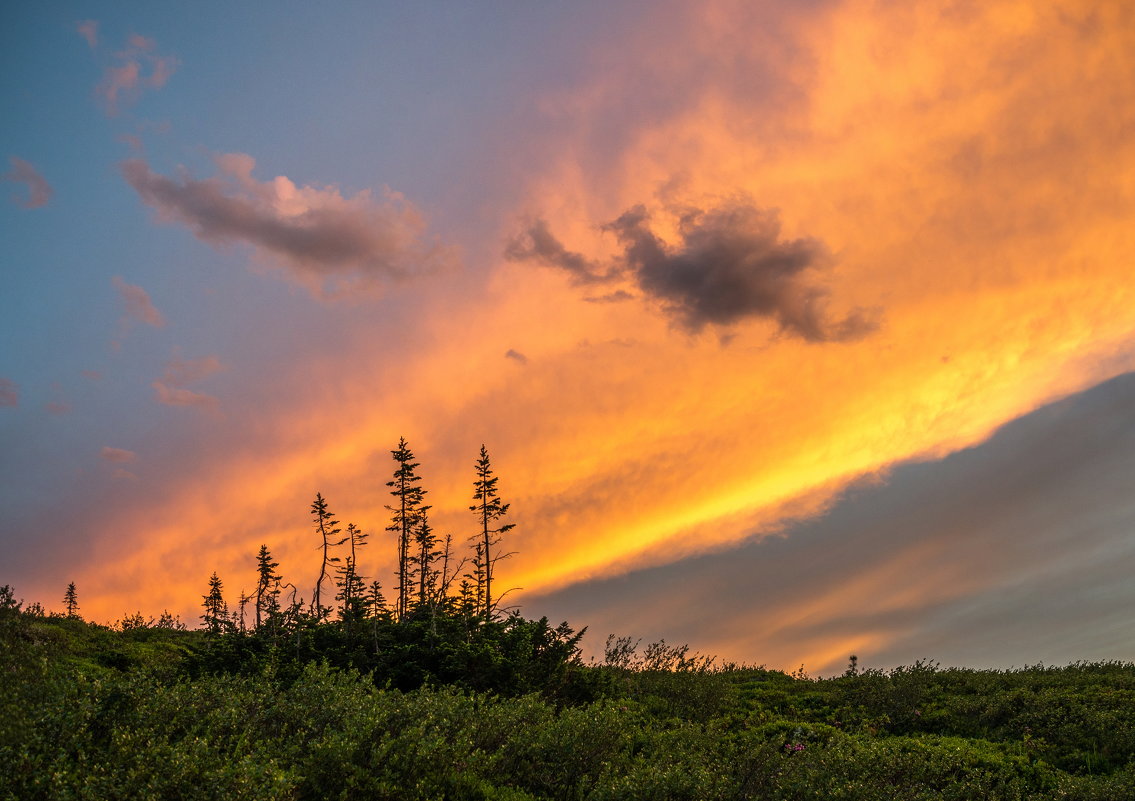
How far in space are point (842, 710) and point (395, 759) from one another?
52.1ft

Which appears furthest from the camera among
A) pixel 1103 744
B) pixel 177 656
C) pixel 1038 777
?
pixel 177 656

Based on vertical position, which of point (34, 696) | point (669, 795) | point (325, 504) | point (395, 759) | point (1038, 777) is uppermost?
point (325, 504)

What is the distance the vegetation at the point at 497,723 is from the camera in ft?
33.1

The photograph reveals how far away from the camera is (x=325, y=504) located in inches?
1414

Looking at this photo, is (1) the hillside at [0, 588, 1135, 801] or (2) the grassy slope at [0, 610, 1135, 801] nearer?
(2) the grassy slope at [0, 610, 1135, 801]

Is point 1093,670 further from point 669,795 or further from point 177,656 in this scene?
point 177,656

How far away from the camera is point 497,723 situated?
518 inches

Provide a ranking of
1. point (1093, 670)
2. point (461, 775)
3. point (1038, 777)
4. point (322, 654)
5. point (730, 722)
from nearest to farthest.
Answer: point (461, 775), point (1038, 777), point (730, 722), point (322, 654), point (1093, 670)

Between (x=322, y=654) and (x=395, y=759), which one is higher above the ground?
(x=322, y=654)

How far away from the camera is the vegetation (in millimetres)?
10102

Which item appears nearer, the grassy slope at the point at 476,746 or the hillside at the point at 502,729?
the grassy slope at the point at 476,746

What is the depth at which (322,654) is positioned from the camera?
22.1 m

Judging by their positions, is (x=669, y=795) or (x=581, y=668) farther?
(x=581, y=668)

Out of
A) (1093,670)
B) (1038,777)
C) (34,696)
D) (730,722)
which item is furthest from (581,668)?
(1093,670)
